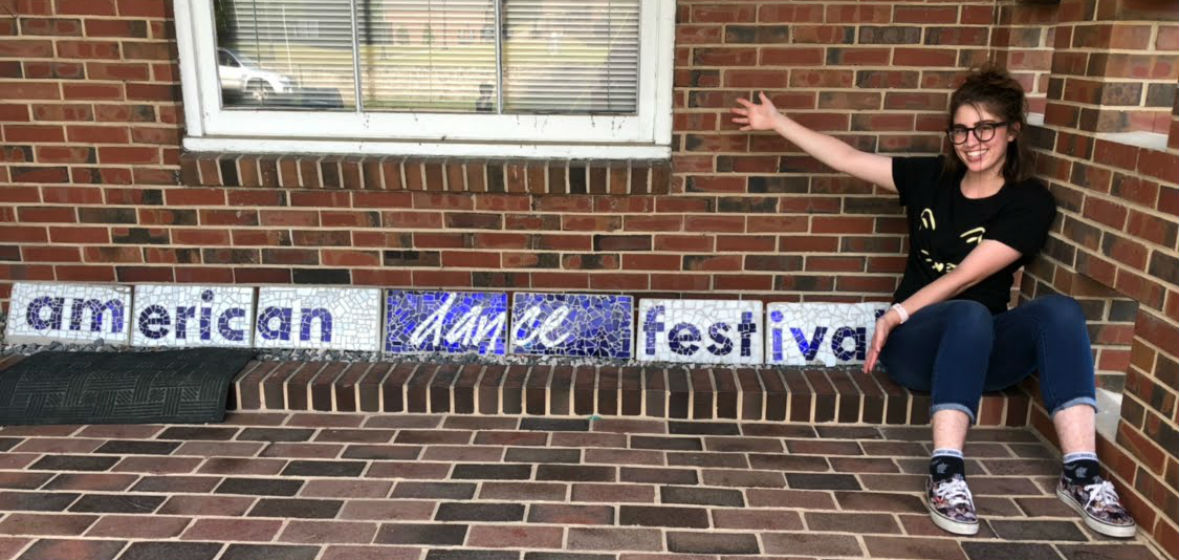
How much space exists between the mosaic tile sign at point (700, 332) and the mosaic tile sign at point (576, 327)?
77mm

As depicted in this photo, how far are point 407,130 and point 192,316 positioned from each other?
3.77ft

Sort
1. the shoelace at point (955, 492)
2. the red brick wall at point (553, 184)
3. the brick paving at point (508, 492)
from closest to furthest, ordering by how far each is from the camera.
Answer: the brick paving at point (508, 492) < the shoelace at point (955, 492) < the red brick wall at point (553, 184)

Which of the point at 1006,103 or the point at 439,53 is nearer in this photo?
the point at 1006,103

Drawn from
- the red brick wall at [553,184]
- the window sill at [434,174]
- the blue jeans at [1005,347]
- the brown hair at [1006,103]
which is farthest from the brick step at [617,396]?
the brown hair at [1006,103]

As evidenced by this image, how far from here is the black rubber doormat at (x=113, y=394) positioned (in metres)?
2.93

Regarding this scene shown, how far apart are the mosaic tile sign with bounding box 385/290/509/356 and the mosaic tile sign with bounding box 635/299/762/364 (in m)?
0.57

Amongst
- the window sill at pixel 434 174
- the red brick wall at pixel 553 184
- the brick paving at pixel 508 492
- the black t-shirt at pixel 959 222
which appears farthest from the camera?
the window sill at pixel 434 174

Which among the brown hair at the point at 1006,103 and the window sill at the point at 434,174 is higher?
the brown hair at the point at 1006,103

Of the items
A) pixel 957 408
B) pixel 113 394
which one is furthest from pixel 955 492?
pixel 113 394

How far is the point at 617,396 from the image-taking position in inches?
118

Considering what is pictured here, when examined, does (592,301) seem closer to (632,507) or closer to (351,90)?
(632,507)

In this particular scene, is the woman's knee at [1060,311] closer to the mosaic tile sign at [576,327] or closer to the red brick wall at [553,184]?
the red brick wall at [553,184]

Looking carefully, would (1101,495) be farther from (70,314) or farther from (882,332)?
(70,314)

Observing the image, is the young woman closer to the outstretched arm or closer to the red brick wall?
the outstretched arm
